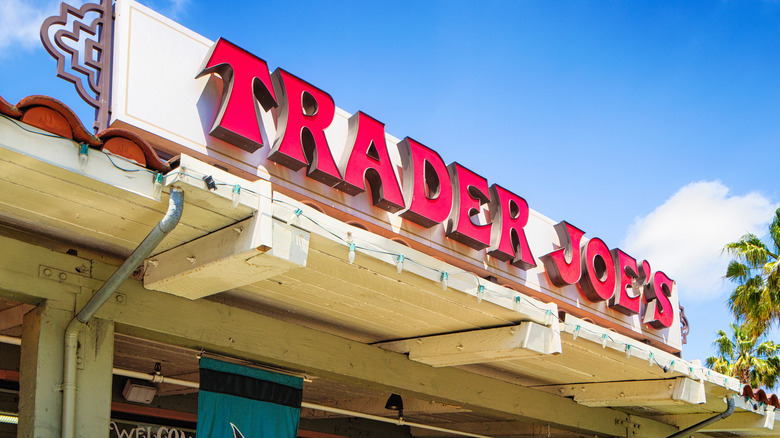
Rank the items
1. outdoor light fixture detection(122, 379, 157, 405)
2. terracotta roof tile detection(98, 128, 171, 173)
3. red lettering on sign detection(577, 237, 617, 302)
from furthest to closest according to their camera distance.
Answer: red lettering on sign detection(577, 237, 617, 302), outdoor light fixture detection(122, 379, 157, 405), terracotta roof tile detection(98, 128, 171, 173)

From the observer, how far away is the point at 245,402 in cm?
673

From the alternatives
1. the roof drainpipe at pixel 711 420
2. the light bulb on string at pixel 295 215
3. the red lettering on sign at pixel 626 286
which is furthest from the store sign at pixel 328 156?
the roof drainpipe at pixel 711 420

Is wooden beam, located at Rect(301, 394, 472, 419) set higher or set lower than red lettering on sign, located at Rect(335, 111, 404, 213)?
lower

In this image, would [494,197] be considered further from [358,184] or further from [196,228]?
[196,228]

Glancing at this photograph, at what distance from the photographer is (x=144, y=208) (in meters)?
4.69

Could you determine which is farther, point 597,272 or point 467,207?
point 597,272

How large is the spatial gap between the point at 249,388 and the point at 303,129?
2.38 meters

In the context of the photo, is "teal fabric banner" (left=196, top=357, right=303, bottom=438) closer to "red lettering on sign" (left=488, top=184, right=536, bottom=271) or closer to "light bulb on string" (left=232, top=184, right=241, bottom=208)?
"light bulb on string" (left=232, top=184, right=241, bottom=208)

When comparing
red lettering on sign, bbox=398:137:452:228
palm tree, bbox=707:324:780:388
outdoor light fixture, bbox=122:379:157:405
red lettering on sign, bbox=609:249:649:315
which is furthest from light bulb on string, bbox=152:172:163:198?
palm tree, bbox=707:324:780:388

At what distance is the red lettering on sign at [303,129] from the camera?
6.51 meters

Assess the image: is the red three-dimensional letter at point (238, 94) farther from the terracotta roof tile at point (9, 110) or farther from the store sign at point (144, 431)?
the store sign at point (144, 431)

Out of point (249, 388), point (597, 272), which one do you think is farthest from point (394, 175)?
point (597, 272)

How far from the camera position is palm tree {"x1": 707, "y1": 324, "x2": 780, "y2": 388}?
981 inches

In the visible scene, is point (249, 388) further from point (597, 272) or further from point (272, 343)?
point (597, 272)
